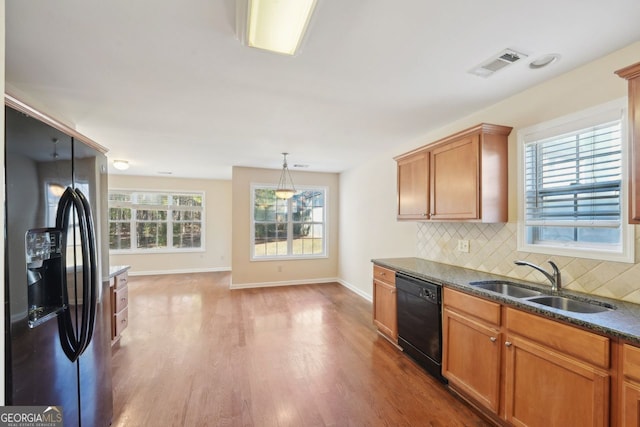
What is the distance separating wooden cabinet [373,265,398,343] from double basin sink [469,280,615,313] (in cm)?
100

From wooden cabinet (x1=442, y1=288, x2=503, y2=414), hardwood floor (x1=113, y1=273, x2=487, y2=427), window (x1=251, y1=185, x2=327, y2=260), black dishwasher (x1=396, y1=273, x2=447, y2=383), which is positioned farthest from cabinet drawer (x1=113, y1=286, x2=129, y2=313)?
wooden cabinet (x1=442, y1=288, x2=503, y2=414)

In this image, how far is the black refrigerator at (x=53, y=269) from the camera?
1.10m

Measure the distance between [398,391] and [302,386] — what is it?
0.81 meters

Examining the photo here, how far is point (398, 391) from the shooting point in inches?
92.8

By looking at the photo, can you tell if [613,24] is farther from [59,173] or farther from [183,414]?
[183,414]

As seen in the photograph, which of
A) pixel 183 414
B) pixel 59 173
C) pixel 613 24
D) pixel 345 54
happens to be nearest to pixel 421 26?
pixel 345 54

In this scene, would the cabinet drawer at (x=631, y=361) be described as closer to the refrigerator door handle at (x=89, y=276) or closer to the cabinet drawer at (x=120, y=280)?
the refrigerator door handle at (x=89, y=276)

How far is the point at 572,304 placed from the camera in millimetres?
1919

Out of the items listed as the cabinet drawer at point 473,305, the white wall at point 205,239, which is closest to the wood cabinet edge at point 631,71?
the cabinet drawer at point 473,305

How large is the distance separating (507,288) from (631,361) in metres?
1.05

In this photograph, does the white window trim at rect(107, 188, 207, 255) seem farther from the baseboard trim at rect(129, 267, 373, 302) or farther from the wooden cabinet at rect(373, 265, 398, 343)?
the wooden cabinet at rect(373, 265, 398, 343)

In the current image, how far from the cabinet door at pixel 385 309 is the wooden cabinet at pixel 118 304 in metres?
2.95

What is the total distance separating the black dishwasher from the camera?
2.46 meters
